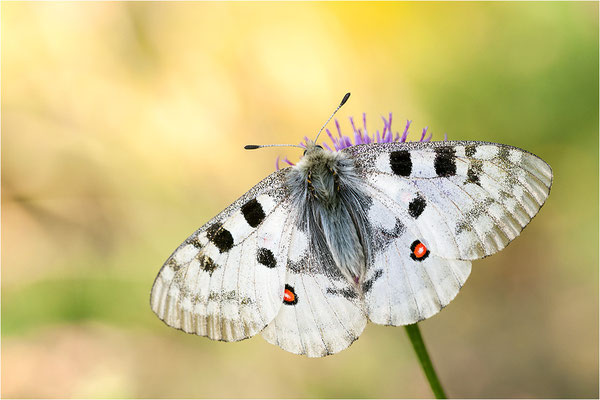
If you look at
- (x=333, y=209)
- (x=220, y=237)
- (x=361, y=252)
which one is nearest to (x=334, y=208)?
(x=333, y=209)

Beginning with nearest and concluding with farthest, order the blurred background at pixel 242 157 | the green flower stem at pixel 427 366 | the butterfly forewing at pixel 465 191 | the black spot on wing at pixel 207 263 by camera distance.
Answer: the butterfly forewing at pixel 465 191, the black spot on wing at pixel 207 263, the green flower stem at pixel 427 366, the blurred background at pixel 242 157

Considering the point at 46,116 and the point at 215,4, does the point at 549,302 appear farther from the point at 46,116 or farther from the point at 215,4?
A: the point at 46,116

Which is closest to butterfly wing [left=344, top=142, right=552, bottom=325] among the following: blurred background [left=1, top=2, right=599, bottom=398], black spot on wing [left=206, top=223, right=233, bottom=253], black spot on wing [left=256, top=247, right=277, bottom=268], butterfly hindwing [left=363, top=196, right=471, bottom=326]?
butterfly hindwing [left=363, top=196, right=471, bottom=326]

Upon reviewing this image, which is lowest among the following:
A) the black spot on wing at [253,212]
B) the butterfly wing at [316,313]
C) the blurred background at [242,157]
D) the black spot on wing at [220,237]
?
the butterfly wing at [316,313]

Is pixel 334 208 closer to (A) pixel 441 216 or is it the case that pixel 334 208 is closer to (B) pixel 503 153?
(A) pixel 441 216

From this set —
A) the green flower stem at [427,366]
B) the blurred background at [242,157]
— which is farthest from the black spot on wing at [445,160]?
the blurred background at [242,157]

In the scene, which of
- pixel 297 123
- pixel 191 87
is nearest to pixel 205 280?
pixel 297 123

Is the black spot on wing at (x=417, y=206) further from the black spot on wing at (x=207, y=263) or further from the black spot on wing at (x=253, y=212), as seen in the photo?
the black spot on wing at (x=207, y=263)
